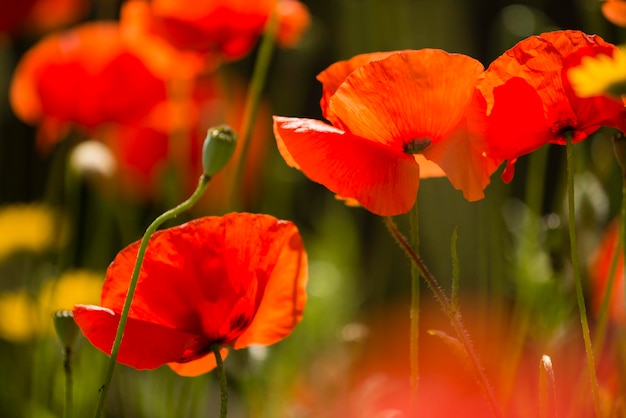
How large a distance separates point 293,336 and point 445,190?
0.41 m

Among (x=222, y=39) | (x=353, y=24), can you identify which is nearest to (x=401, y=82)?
(x=222, y=39)

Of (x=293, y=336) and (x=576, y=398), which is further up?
(x=576, y=398)

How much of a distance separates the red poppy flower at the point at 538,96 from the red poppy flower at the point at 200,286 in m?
0.12

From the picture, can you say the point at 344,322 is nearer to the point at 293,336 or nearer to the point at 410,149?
the point at 293,336

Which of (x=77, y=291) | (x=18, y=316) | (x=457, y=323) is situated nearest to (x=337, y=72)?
(x=457, y=323)

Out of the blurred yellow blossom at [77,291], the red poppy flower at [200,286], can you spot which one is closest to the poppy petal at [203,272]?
the red poppy flower at [200,286]

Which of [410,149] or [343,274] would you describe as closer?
[410,149]

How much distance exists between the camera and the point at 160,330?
52 cm

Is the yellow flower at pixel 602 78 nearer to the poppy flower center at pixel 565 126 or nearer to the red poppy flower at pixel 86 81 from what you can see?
the poppy flower center at pixel 565 126

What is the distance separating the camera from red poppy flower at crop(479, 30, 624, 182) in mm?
484

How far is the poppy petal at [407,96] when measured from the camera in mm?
483

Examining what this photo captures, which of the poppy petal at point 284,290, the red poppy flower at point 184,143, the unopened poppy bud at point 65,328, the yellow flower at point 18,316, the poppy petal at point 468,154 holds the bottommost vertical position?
the yellow flower at point 18,316

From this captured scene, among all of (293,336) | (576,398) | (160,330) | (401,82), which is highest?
(401,82)

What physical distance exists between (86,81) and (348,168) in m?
0.72
